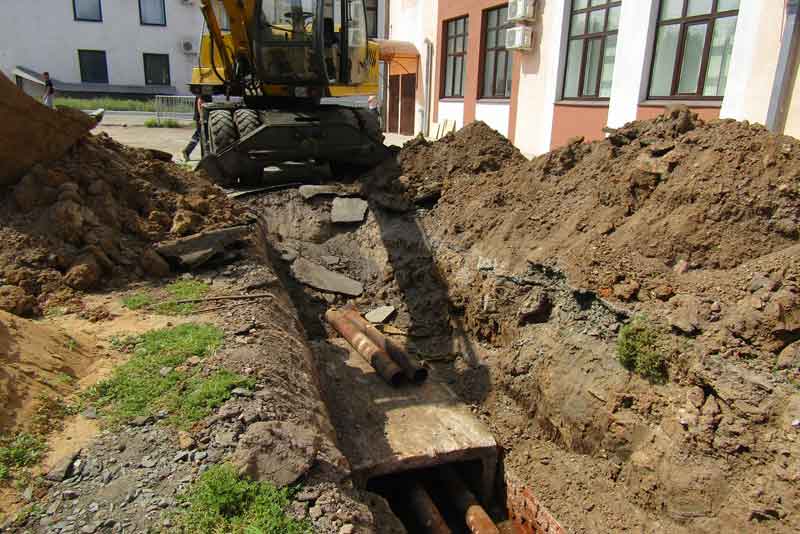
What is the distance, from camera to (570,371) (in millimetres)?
4879

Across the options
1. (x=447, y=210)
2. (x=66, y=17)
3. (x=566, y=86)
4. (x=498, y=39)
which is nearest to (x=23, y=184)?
(x=447, y=210)

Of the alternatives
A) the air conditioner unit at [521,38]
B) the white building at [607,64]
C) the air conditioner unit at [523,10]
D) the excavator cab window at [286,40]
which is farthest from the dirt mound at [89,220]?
the air conditioner unit at [523,10]

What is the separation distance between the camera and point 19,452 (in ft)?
9.62

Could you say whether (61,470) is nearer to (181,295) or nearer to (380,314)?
(181,295)

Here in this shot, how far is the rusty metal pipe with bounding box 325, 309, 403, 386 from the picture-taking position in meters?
5.55

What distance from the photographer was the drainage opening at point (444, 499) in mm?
4516

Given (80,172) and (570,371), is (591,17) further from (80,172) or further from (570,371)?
(80,172)

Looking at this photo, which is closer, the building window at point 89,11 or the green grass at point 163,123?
the green grass at point 163,123

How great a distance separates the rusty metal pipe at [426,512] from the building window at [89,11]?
29684mm

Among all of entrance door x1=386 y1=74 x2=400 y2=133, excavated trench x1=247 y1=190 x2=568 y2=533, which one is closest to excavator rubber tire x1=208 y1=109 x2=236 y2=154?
excavated trench x1=247 y1=190 x2=568 y2=533

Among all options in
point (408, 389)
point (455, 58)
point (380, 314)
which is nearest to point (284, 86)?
point (380, 314)

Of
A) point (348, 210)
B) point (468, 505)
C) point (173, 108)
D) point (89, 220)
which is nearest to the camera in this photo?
point (468, 505)

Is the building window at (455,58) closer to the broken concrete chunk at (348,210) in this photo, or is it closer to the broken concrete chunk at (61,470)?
the broken concrete chunk at (348,210)

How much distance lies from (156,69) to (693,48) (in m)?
26.4
